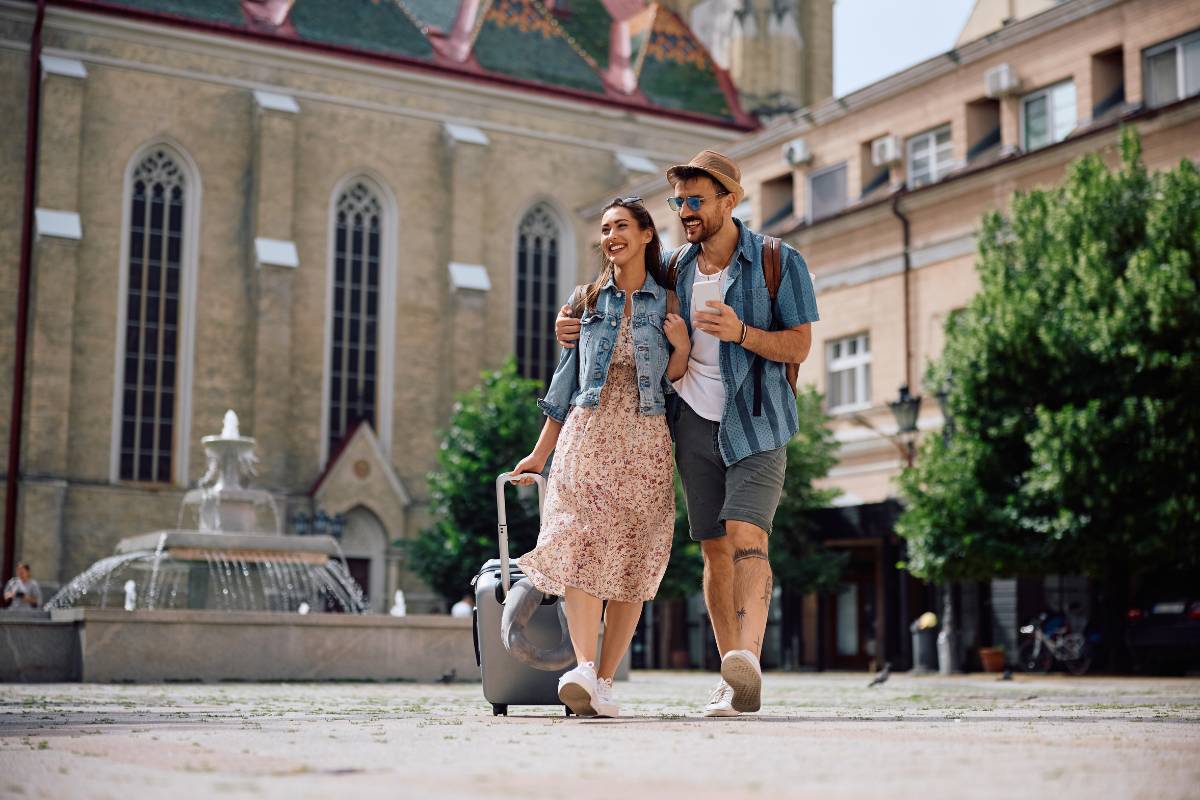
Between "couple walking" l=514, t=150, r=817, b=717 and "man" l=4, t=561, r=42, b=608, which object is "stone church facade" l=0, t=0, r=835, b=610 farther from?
"couple walking" l=514, t=150, r=817, b=717

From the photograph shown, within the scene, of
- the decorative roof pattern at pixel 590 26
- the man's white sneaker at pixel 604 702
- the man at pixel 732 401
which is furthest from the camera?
the decorative roof pattern at pixel 590 26

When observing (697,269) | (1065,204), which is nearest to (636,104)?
(1065,204)

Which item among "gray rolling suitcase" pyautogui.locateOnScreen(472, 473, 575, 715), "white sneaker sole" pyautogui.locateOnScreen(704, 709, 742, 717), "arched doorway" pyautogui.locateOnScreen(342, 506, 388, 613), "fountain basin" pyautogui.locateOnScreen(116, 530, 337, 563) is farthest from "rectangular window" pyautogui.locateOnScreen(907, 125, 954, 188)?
"white sneaker sole" pyautogui.locateOnScreen(704, 709, 742, 717)

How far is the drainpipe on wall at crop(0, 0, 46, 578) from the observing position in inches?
1363

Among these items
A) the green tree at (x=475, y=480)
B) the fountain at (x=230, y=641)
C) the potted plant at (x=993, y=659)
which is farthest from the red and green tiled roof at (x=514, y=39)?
the fountain at (x=230, y=641)

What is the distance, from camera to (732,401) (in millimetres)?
6500

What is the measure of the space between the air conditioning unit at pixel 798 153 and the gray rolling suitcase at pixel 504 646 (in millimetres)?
26691

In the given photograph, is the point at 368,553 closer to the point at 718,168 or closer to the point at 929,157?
the point at 929,157

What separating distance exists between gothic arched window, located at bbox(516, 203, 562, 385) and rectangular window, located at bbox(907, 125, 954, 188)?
13.3m

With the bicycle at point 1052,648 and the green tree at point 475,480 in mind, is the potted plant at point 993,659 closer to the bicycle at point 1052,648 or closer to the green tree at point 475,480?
the bicycle at point 1052,648

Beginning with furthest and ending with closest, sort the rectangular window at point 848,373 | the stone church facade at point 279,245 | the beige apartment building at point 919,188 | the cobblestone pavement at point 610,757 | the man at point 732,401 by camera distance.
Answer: the stone church facade at point 279,245
the rectangular window at point 848,373
the beige apartment building at point 919,188
the man at point 732,401
the cobblestone pavement at point 610,757

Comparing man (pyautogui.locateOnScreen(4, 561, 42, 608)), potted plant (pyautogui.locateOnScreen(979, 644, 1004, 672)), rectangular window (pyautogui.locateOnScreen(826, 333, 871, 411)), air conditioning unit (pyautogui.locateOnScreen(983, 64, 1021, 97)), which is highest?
air conditioning unit (pyautogui.locateOnScreen(983, 64, 1021, 97))

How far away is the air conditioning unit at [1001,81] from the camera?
92.0 ft

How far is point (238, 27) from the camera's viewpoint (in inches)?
1532
